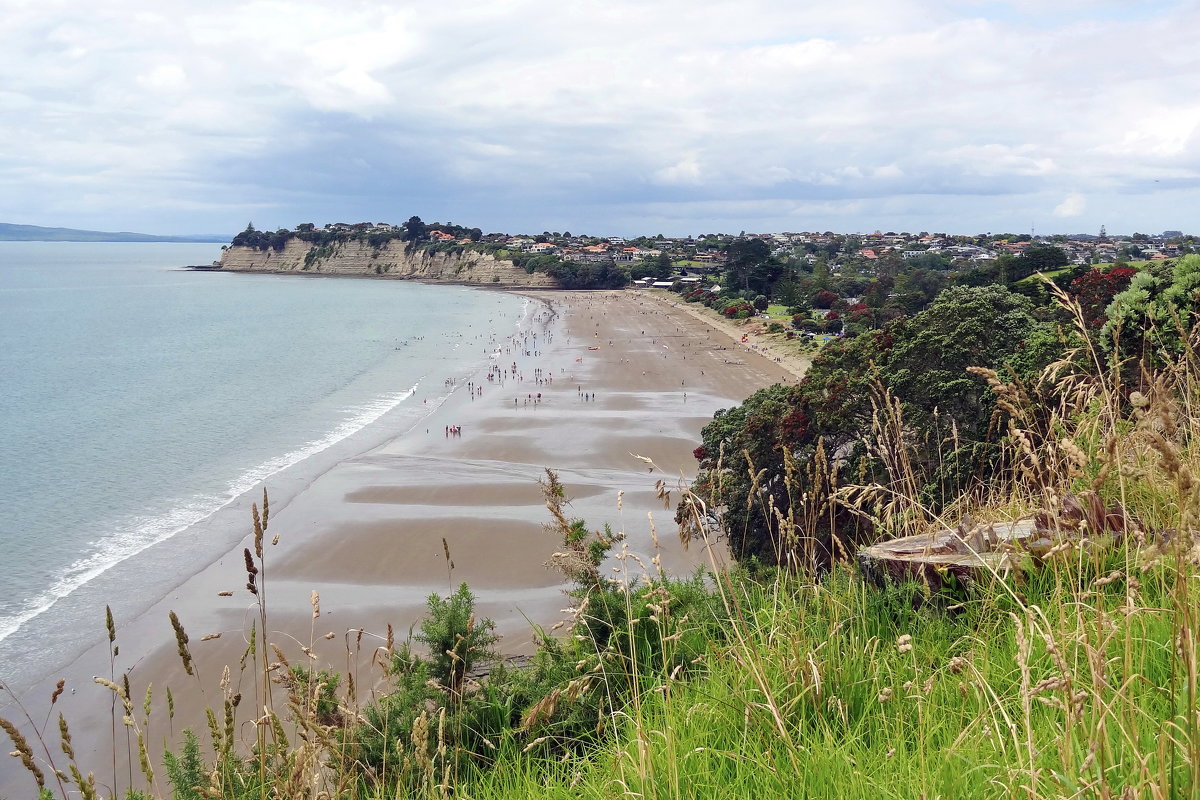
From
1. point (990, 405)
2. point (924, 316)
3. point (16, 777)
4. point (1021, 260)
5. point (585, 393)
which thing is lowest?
point (16, 777)

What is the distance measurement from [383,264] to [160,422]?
130 metres

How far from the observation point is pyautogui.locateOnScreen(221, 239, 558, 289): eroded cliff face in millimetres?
134125

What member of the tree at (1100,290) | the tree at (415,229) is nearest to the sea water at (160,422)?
the tree at (1100,290)

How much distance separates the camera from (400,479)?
2569cm

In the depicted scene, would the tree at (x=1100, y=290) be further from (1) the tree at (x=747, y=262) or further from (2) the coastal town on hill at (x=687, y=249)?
(2) the coastal town on hill at (x=687, y=249)

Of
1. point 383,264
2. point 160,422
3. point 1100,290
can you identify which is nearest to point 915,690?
point 1100,290

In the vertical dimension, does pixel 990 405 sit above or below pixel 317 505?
above

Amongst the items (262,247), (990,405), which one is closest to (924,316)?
(990,405)

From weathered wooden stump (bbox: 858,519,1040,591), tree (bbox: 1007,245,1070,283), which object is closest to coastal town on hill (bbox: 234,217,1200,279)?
tree (bbox: 1007,245,1070,283)

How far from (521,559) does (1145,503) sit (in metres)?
16.2

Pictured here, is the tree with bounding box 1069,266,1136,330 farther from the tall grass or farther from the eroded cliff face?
the eroded cliff face

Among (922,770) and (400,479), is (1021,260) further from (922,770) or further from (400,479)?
(922,770)

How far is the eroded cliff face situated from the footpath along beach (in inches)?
3572

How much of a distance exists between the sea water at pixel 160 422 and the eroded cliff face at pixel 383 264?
46.5 meters
